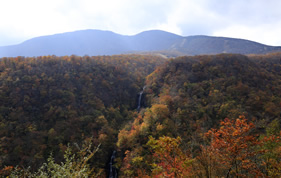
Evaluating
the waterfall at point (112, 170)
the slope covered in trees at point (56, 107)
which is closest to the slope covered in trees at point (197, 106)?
the waterfall at point (112, 170)

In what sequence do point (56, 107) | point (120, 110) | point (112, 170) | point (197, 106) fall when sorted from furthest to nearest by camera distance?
1. point (120, 110)
2. point (56, 107)
3. point (197, 106)
4. point (112, 170)

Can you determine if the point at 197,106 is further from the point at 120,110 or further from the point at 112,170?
the point at 120,110

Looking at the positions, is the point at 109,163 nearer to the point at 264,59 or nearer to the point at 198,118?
the point at 198,118

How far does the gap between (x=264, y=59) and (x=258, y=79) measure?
3219cm

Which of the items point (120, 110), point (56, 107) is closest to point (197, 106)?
point (120, 110)

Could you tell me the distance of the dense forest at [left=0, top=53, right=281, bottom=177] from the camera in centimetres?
2683

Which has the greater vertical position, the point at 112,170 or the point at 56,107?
the point at 56,107

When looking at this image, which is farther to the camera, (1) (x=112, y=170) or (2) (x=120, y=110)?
(2) (x=120, y=110)

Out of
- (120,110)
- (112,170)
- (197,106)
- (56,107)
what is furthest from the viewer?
(120,110)

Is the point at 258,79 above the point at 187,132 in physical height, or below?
above

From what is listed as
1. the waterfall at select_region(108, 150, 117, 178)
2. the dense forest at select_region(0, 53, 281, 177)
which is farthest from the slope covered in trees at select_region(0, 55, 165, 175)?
the waterfall at select_region(108, 150, 117, 178)

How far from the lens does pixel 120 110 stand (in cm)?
4872

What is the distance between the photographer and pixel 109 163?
31.1 meters

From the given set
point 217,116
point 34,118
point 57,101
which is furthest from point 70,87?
point 217,116
